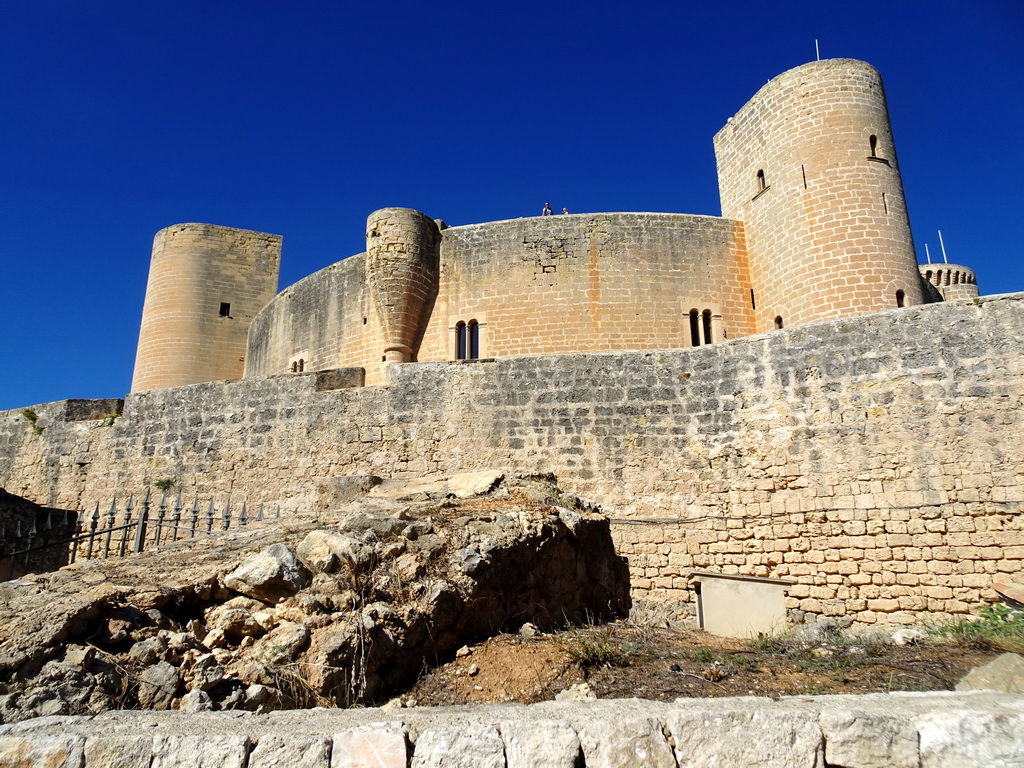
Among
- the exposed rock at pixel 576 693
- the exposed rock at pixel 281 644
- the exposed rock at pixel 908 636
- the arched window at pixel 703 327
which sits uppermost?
the arched window at pixel 703 327

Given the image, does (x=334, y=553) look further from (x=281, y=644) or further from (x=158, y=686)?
(x=158, y=686)

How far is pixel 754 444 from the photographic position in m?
8.86

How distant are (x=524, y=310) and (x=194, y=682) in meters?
12.8

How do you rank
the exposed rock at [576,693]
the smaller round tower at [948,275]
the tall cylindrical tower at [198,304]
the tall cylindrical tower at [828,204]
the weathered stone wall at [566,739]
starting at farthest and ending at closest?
the smaller round tower at [948,275], the tall cylindrical tower at [198,304], the tall cylindrical tower at [828,204], the exposed rock at [576,693], the weathered stone wall at [566,739]

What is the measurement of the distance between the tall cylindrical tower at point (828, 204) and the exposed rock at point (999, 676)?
34.5 ft

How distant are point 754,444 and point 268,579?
6204mm

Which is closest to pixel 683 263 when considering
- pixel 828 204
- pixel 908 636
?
pixel 828 204

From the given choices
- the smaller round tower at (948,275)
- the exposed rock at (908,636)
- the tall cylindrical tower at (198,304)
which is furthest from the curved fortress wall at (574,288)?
the smaller round tower at (948,275)

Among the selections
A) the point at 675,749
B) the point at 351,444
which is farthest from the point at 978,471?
the point at 351,444

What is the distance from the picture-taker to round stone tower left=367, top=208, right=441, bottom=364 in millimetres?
16203

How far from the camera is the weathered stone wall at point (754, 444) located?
7859 millimetres

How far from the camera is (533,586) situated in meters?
6.40

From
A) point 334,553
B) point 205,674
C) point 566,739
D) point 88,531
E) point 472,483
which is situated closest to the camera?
point 566,739

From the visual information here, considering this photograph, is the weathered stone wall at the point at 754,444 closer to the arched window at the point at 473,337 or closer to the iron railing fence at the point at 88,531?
the iron railing fence at the point at 88,531
